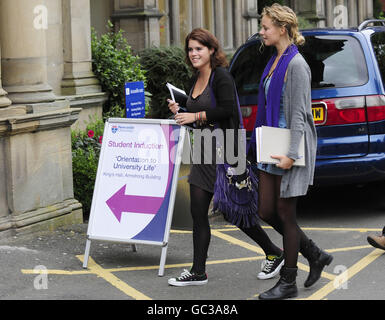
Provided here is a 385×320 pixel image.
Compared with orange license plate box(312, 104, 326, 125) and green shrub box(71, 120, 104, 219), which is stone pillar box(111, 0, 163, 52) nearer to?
green shrub box(71, 120, 104, 219)

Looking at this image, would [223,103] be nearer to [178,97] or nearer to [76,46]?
[178,97]

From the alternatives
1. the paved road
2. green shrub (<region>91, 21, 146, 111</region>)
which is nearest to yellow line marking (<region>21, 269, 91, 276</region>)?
the paved road

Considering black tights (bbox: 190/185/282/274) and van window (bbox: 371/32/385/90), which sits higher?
van window (bbox: 371/32/385/90)

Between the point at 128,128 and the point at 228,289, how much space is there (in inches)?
65.8

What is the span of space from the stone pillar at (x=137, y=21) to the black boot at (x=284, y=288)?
9.34 metres

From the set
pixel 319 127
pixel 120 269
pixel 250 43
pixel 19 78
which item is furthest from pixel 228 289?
pixel 250 43

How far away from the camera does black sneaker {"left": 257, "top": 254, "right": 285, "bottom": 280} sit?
21.3ft

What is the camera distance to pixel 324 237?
8008 mm

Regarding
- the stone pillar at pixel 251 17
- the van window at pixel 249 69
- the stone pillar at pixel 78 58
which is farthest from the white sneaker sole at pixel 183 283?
the stone pillar at pixel 251 17

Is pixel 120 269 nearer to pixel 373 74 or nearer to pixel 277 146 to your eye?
pixel 277 146

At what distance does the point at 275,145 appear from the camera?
5812mm

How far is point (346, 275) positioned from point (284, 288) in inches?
33.9

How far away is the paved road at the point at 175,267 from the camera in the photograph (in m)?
6.11

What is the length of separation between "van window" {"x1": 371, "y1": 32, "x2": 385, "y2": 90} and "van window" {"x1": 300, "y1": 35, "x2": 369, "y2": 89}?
0.25 metres
